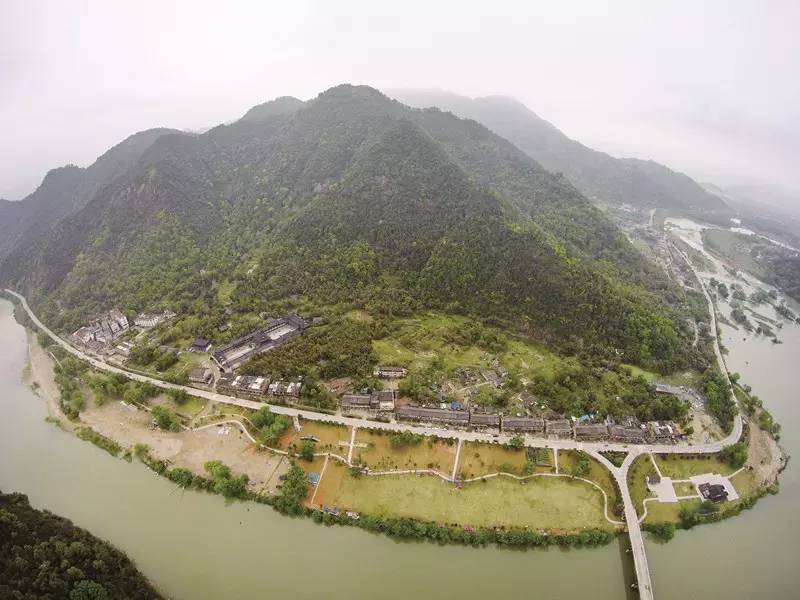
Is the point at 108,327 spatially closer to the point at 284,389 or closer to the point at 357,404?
the point at 284,389

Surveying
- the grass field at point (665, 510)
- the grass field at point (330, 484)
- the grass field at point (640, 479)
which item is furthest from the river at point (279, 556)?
the grass field at point (640, 479)

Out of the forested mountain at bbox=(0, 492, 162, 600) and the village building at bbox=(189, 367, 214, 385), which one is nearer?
the forested mountain at bbox=(0, 492, 162, 600)

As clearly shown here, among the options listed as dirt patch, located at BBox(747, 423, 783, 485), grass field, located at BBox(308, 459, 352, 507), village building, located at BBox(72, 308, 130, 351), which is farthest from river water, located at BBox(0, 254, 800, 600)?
village building, located at BBox(72, 308, 130, 351)

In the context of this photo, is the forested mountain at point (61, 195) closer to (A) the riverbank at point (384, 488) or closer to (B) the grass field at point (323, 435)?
(A) the riverbank at point (384, 488)

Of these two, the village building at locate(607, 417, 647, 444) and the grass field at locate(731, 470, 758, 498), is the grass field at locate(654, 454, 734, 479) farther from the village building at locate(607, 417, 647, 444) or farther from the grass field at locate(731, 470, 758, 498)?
the village building at locate(607, 417, 647, 444)

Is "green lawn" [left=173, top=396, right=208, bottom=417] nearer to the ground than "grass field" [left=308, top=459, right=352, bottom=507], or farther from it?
farther from it

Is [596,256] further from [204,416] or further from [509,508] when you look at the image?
[204,416]

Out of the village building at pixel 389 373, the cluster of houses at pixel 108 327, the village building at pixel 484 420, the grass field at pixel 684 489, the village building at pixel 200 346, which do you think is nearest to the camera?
the grass field at pixel 684 489
